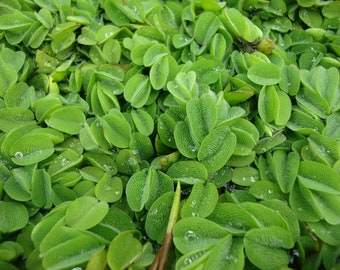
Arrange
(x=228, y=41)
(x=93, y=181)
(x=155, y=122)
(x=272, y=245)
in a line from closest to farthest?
(x=272, y=245)
(x=93, y=181)
(x=155, y=122)
(x=228, y=41)

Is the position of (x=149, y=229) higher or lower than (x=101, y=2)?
lower

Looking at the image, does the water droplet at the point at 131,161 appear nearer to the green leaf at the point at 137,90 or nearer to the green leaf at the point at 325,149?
the green leaf at the point at 137,90

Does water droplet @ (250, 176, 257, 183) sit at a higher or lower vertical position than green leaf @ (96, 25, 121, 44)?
lower

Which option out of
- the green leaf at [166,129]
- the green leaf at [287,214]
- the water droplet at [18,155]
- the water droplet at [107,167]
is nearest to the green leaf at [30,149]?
the water droplet at [18,155]

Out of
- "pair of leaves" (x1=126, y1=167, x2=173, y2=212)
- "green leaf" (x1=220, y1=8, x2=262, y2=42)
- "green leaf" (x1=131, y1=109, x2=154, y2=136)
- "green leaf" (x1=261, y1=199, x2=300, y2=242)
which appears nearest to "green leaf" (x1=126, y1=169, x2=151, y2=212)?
"pair of leaves" (x1=126, y1=167, x2=173, y2=212)

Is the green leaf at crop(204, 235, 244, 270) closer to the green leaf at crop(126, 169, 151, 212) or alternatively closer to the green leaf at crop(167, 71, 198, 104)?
the green leaf at crop(126, 169, 151, 212)

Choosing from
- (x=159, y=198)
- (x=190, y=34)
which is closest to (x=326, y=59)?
(x=190, y=34)

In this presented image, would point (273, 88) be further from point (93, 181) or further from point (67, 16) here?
point (67, 16)

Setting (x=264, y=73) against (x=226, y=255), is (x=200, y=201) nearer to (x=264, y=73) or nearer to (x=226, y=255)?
(x=226, y=255)
